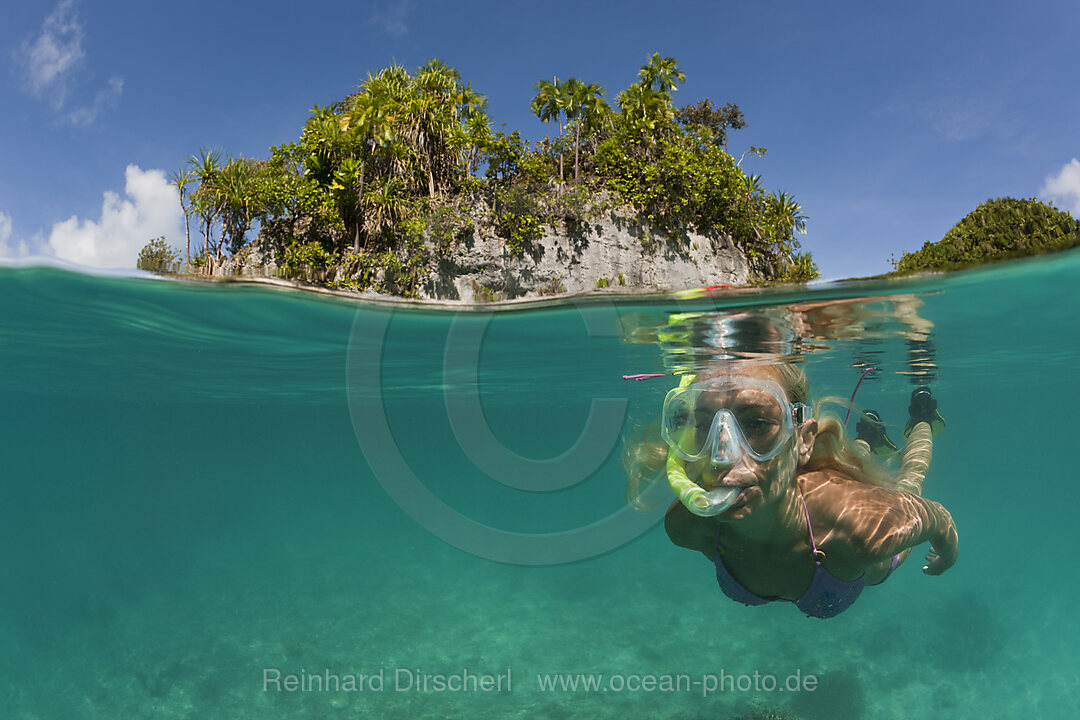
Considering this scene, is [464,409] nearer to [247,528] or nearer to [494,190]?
[494,190]

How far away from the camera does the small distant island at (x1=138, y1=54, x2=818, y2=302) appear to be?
19406mm

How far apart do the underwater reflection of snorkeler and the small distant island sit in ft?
49.8

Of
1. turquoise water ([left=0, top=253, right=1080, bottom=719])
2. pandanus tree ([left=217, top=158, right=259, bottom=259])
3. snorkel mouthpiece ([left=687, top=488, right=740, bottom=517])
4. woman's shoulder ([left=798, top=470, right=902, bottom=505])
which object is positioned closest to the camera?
snorkel mouthpiece ([left=687, top=488, right=740, bottom=517])

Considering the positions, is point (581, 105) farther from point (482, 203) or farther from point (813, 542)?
point (813, 542)

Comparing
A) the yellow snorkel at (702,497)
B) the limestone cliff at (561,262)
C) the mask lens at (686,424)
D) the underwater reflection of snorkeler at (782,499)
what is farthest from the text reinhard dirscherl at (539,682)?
the limestone cliff at (561,262)

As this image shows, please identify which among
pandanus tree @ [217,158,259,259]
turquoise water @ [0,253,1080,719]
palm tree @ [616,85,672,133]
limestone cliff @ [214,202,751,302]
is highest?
palm tree @ [616,85,672,133]

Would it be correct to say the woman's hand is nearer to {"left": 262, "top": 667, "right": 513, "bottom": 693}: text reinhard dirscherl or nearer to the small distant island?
Result: {"left": 262, "top": 667, "right": 513, "bottom": 693}: text reinhard dirscherl

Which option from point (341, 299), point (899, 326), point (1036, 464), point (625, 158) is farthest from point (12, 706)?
point (1036, 464)

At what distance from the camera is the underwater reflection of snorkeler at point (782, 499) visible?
167 inches

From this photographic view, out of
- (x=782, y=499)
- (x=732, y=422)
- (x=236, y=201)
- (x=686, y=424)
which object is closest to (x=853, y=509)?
(x=782, y=499)

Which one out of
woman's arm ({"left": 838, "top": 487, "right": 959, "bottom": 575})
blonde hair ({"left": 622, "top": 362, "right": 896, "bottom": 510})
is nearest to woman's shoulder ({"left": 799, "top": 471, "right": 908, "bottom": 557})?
woman's arm ({"left": 838, "top": 487, "right": 959, "bottom": 575})

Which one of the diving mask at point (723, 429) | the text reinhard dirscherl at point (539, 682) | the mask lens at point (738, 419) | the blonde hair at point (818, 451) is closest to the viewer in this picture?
the diving mask at point (723, 429)

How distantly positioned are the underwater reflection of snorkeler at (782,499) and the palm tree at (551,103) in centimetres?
1849

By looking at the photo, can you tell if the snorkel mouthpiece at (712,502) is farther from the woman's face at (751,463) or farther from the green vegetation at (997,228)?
the green vegetation at (997,228)
